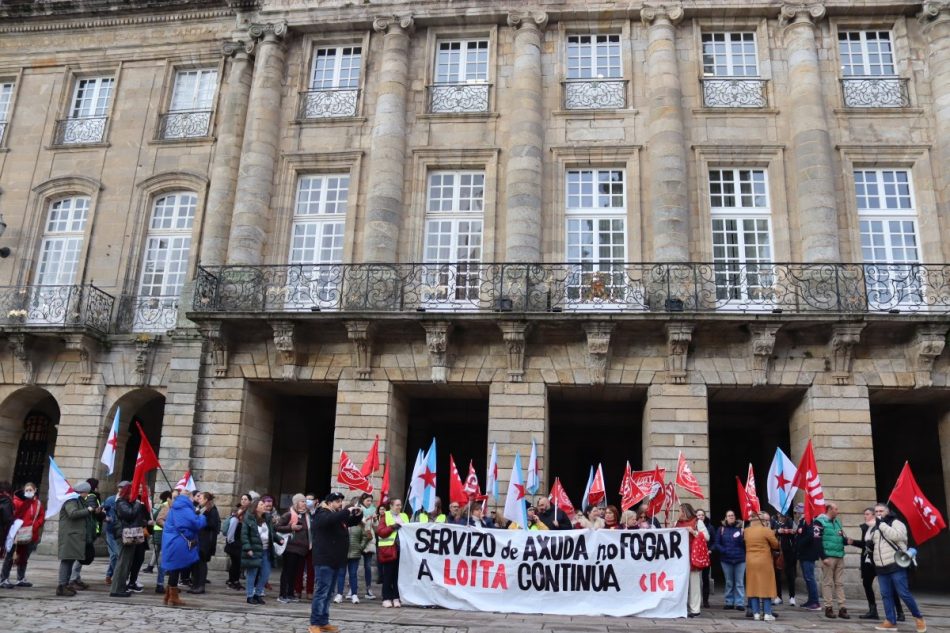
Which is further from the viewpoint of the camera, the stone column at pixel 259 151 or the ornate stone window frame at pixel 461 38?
the ornate stone window frame at pixel 461 38

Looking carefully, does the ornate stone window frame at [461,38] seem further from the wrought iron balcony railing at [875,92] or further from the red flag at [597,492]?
the red flag at [597,492]

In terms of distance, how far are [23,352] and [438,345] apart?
10.1 metres

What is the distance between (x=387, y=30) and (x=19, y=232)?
1068 centimetres

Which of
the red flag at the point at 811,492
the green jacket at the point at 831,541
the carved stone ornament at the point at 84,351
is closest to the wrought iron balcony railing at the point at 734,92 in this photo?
the red flag at the point at 811,492

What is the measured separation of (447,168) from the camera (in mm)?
18953

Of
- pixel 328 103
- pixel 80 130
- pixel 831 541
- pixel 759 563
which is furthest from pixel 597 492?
pixel 80 130

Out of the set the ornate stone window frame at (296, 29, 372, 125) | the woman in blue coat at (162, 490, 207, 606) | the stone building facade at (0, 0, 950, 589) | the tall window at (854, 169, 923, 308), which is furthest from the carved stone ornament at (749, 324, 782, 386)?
the woman in blue coat at (162, 490, 207, 606)

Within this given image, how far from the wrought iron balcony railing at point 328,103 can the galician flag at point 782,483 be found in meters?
12.5

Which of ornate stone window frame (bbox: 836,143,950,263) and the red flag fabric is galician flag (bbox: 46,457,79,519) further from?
ornate stone window frame (bbox: 836,143,950,263)

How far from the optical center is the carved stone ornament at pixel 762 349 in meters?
15.5

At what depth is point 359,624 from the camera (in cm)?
1010

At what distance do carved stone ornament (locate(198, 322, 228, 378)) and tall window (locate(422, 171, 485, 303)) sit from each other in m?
4.51

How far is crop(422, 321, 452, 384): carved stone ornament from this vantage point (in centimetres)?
1608

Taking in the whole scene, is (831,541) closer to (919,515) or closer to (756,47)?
(919,515)
